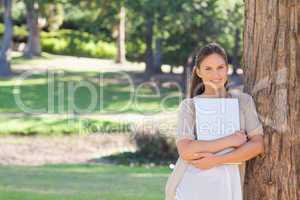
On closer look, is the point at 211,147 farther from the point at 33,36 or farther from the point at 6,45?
the point at 33,36

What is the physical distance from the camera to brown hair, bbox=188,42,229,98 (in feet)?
15.0

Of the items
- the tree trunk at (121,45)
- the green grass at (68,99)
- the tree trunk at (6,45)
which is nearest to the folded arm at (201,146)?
the green grass at (68,99)

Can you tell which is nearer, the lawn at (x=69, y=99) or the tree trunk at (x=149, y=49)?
the lawn at (x=69, y=99)

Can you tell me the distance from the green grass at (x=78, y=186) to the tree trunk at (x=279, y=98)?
3762 millimetres

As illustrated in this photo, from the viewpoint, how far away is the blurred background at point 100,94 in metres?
11.5

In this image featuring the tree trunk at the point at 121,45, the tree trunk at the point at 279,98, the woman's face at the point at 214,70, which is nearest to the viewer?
the woman's face at the point at 214,70

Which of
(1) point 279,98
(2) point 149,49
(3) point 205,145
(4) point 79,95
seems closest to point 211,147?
(3) point 205,145

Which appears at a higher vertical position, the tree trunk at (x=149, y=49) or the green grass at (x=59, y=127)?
the tree trunk at (x=149, y=49)

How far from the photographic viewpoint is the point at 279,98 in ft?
15.5

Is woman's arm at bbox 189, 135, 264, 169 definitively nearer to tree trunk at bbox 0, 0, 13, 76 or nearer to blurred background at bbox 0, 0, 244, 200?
blurred background at bbox 0, 0, 244, 200

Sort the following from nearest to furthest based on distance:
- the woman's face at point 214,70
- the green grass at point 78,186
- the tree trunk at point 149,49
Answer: the woman's face at point 214,70 < the green grass at point 78,186 < the tree trunk at point 149,49

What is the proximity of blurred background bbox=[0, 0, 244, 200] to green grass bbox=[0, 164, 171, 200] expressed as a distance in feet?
0.05

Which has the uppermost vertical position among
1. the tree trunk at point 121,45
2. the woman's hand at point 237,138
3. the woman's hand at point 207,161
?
the tree trunk at point 121,45

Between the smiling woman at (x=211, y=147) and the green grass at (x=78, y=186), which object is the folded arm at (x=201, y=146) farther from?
the green grass at (x=78, y=186)
